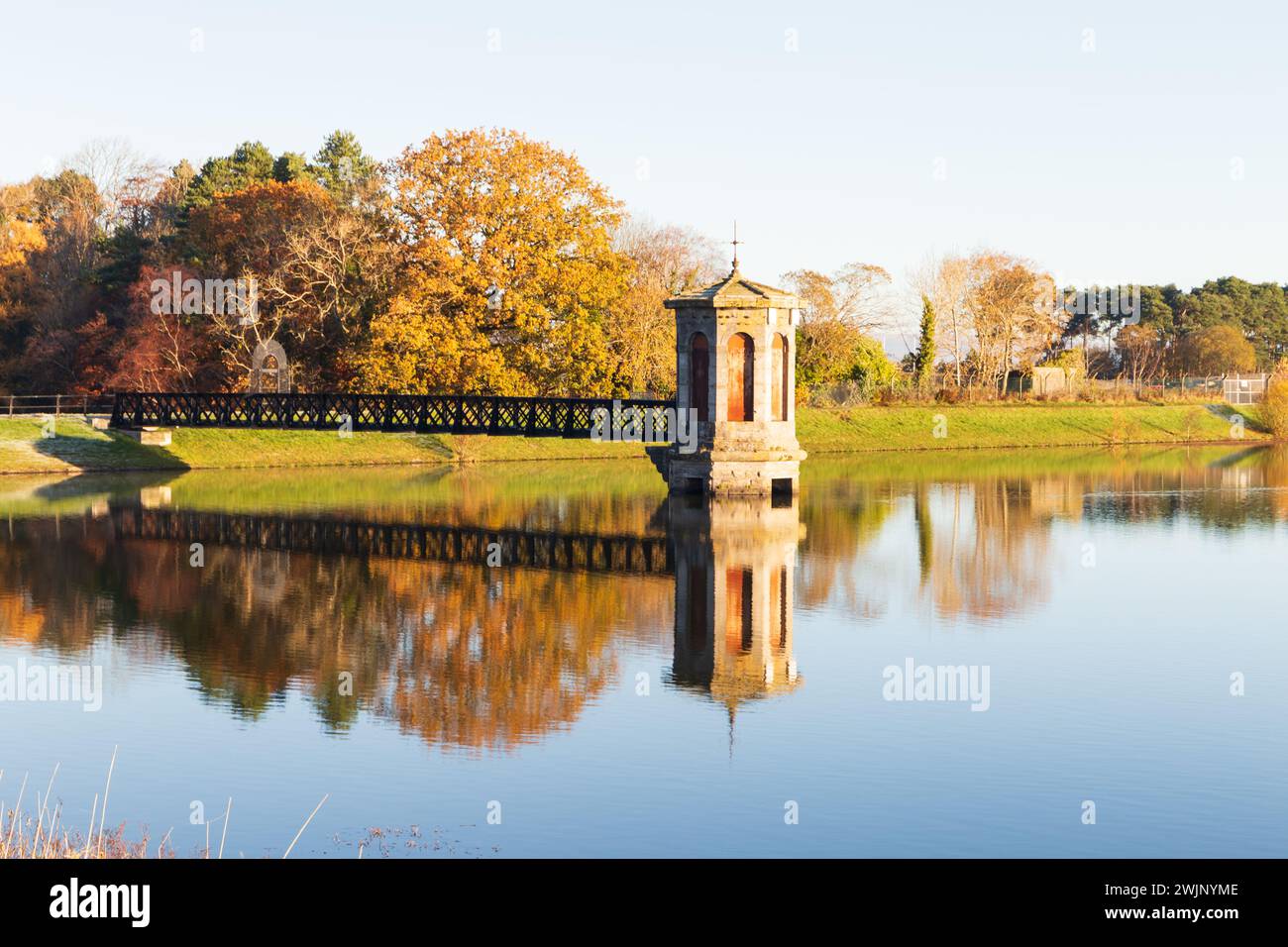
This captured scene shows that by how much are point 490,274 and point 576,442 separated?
13.2 metres

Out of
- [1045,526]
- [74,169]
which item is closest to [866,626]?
[1045,526]

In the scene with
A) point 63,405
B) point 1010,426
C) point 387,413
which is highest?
point 63,405

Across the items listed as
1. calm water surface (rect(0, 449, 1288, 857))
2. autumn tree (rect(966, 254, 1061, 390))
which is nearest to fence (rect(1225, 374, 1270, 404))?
autumn tree (rect(966, 254, 1061, 390))

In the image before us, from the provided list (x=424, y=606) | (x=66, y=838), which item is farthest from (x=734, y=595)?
(x=66, y=838)

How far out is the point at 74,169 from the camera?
9619 centimetres

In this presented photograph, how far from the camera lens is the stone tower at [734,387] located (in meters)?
46.1

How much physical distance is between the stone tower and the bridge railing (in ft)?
10.4

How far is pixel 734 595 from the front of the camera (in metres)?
28.9

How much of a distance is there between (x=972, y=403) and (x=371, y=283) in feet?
113

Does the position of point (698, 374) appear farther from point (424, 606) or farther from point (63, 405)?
point (63, 405)

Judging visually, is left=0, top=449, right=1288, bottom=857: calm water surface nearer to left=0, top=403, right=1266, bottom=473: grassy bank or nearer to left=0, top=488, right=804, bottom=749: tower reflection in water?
left=0, top=488, right=804, bottom=749: tower reflection in water

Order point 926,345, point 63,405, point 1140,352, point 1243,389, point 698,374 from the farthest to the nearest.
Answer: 1. point 1140,352
2. point 1243,389
3. point 926,345
4. point 63,405
5. point 698,374

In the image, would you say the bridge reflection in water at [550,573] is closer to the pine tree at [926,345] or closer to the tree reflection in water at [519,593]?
the tree reflection in water at [519,593]

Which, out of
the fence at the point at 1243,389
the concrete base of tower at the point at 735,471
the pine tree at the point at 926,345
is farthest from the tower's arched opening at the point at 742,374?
the fence at the point at 1243,389
